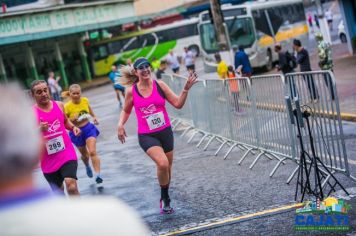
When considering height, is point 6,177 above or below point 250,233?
above

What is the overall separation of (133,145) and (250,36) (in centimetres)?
1554

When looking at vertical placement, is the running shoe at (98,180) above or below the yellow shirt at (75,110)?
below

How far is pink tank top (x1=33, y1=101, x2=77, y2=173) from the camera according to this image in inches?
280

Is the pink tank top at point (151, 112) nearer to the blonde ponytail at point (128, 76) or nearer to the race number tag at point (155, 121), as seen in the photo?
the race number tag at point (155, 121)

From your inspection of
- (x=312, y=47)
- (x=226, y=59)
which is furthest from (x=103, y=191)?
(x=312, y=47)

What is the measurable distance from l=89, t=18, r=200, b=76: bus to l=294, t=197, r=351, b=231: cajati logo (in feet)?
139

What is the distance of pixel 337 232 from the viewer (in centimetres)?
601

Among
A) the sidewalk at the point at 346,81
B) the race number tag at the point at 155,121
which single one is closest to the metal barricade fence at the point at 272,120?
the race number tag at the point at 155,121

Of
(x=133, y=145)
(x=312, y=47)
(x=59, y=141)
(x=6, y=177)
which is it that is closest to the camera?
(x=6, y=177)

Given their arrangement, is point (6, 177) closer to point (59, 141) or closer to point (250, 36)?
point (59, 141)

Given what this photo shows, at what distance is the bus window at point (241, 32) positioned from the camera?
28.8 metres

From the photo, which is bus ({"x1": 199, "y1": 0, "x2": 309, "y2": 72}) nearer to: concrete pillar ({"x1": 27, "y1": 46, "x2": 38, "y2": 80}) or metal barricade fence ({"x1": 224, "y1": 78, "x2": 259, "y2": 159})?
concrete pillar ({"x1": 27, "y1": 46, "x2": 38, "y2": 80})

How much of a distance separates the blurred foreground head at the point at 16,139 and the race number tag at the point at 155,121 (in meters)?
5.35

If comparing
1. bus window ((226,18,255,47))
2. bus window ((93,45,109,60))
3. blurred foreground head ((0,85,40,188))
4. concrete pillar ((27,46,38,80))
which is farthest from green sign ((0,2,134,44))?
blurred foreground head ((0,85,40,188))
